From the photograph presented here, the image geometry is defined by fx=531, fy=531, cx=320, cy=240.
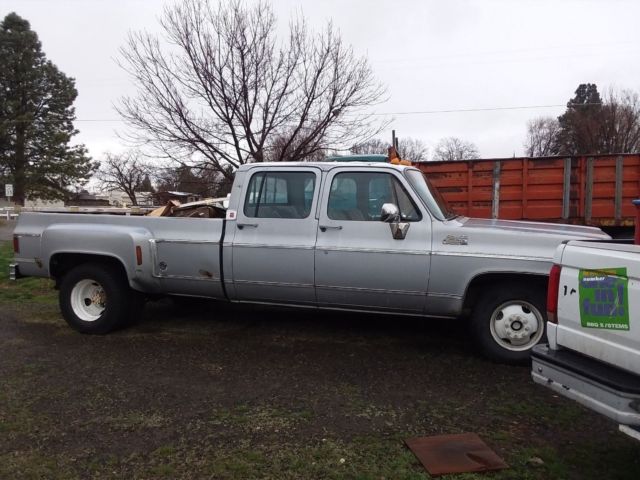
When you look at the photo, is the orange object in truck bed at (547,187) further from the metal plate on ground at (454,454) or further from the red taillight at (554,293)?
the metal plate on ground at (454,454)

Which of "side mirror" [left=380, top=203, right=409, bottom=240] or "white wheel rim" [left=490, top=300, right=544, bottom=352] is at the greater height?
"side mirror" [left=380, top=203, right=409, bottom=240]

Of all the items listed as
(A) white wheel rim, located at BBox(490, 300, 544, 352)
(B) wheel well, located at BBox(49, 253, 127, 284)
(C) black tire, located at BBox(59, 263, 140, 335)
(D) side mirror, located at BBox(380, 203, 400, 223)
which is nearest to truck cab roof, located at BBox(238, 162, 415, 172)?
(D) side mirror, located at BBox(380, 203, 400, 223)

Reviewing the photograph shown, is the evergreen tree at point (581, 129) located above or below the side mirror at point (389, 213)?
above

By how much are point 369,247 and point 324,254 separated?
17.4 inches

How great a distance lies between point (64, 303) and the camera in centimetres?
603

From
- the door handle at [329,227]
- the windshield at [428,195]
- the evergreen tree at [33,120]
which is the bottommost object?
the door handle at [329,227]

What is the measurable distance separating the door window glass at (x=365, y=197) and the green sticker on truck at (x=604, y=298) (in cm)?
214

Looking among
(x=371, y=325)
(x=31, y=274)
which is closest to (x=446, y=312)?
(x=371, y=325)

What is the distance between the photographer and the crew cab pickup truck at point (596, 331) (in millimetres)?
2631

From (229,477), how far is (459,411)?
179 centimetres

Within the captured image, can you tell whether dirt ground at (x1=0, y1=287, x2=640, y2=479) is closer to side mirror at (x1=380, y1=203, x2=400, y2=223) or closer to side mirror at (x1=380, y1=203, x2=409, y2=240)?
side mirror at (x1=380, y1=203, x2=409, y2=240)

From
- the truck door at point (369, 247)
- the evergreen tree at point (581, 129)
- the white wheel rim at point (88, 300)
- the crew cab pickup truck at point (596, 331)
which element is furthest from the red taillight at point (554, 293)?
the evergreen tree at point (581, 129)

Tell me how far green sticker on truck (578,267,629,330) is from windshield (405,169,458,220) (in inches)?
82.9

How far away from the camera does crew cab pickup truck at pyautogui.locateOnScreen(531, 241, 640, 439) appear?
2.63m
